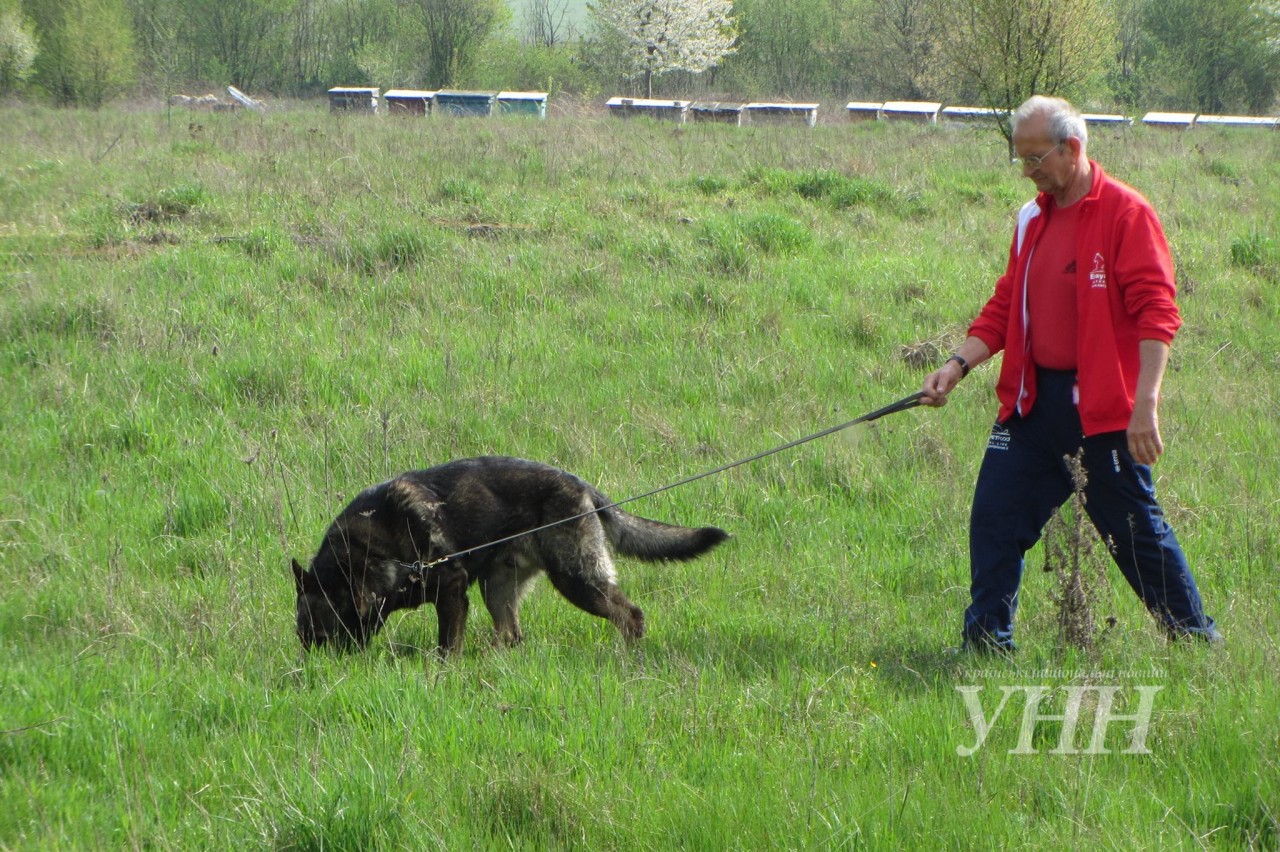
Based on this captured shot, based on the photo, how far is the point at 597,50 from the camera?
57.4 m

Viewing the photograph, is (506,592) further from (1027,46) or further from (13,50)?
(13,50)

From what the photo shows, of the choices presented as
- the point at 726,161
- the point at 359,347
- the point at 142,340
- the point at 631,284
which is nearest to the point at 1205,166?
the point at 726,161

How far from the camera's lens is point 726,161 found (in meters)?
16.3

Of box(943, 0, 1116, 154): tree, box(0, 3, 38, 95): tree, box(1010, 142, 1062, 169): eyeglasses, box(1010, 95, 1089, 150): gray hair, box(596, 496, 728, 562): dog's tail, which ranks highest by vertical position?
box(0, 3, 38, 95): tree

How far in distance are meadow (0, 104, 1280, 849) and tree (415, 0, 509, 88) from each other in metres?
38.6

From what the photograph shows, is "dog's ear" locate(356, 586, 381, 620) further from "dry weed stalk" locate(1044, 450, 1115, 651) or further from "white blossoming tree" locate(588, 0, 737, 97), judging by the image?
"white blossoming tree" locate(588, 0, 737, 97)

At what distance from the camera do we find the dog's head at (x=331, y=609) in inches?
178

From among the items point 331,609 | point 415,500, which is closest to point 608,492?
point 415,500

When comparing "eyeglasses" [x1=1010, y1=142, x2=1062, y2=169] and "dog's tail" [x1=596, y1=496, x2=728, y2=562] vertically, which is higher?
"eyeglasses" [x1=1010, y1=142, x2=1062, y2=169]

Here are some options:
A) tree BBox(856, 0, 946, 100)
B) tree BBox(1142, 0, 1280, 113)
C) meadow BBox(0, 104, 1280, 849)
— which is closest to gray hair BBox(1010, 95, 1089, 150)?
meadow BBox(0, 104, 1280, 849)

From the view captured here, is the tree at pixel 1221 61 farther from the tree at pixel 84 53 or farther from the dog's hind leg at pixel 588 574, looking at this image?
the dog's hind leg at pixel 588 574

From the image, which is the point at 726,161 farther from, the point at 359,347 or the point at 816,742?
the point at 816,742

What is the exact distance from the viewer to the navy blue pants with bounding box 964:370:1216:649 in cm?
398

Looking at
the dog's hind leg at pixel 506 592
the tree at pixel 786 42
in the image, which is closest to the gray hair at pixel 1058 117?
the dog's hind leg at pixel 506 592
